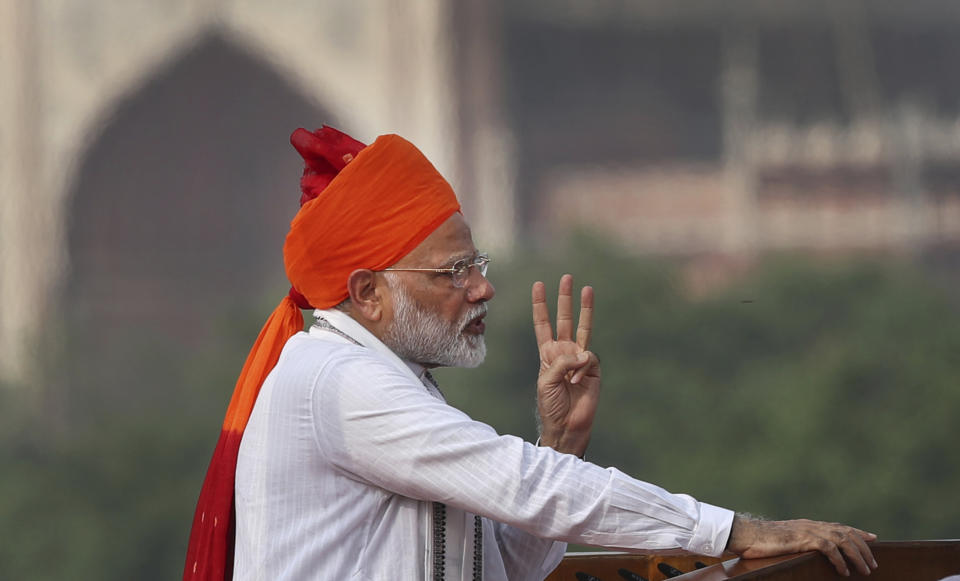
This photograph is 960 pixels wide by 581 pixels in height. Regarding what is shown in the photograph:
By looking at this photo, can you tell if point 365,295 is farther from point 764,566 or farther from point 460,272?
point 764,566

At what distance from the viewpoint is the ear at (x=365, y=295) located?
1.85 metres

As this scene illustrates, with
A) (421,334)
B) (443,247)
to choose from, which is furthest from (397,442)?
(443,247)

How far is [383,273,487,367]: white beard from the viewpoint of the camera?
1.85 metres

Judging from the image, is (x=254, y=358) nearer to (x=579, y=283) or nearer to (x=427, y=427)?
(x=427, y=427)

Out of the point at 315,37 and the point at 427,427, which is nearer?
the point at 427,427

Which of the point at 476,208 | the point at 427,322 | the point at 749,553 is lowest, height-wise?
the point at 749,553

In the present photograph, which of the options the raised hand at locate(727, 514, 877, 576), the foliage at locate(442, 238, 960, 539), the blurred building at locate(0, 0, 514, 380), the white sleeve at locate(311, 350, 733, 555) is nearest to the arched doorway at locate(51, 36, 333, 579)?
the blurred building at locate(0, 0, 514, 380)

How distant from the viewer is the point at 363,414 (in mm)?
1601

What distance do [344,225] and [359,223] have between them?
25 mm

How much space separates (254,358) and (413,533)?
43 cm

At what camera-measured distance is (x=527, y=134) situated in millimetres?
5773

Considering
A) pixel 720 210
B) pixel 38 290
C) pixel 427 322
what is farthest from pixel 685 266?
pixel 427 322

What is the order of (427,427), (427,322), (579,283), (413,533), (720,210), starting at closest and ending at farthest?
(427,427)
(413,533)
(427,322)
(579,283)
(720,210)

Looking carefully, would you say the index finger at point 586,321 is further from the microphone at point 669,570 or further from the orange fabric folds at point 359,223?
the microphone at point 669,570
